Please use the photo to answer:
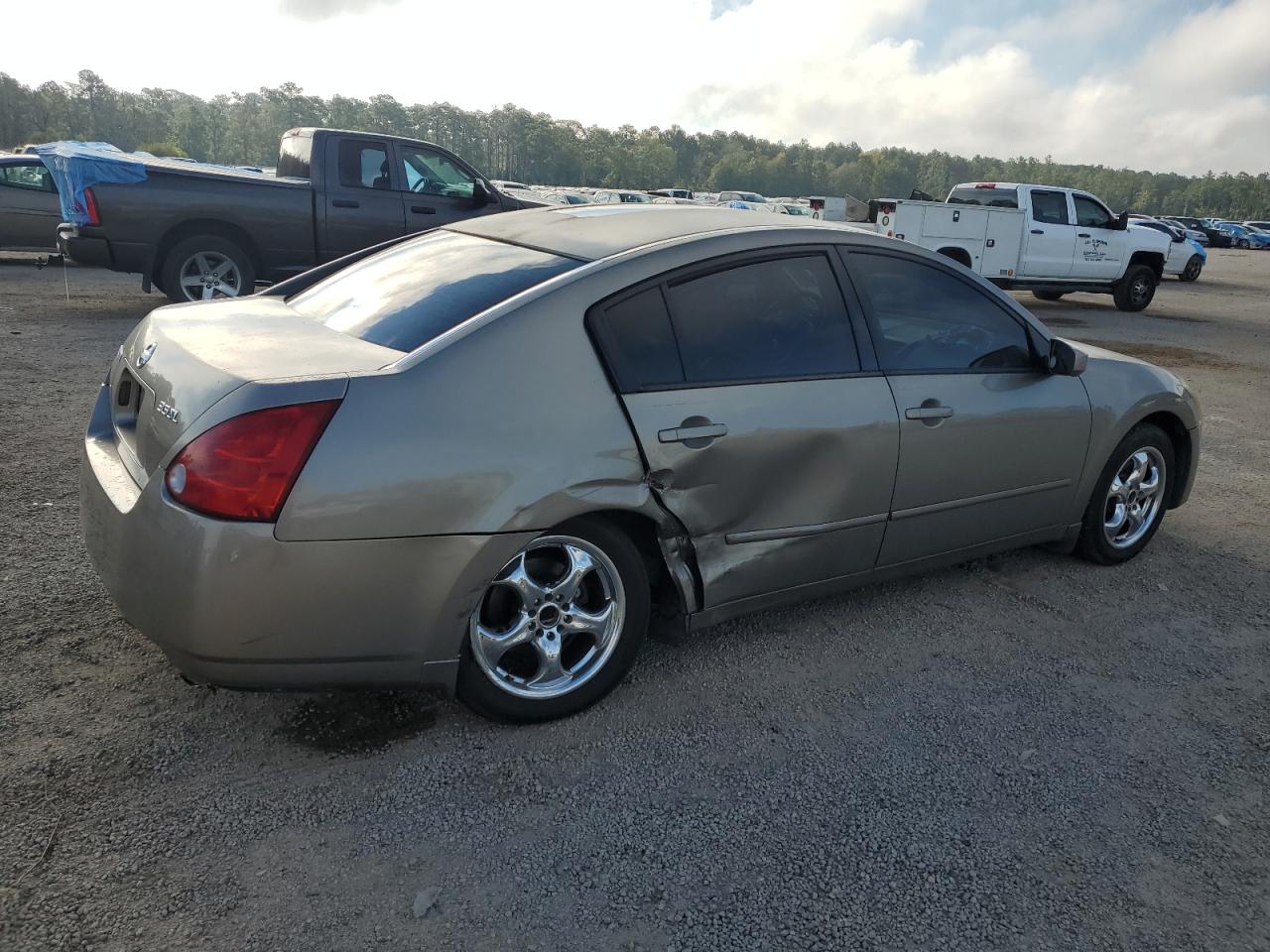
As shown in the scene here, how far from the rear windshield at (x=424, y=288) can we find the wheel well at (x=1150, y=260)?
1638 centimetres

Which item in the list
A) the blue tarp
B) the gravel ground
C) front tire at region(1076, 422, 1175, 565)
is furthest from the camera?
the blue tarp

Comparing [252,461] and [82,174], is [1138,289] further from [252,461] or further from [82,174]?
[252,461]

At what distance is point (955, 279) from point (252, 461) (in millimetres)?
2874

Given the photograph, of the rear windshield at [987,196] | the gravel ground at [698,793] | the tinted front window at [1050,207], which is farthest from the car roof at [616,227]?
the tinted front window at [1050,207]

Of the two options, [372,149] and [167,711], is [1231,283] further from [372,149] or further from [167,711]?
[167,711]

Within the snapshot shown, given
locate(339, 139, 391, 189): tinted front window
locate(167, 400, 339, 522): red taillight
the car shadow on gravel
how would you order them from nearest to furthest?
locate(167, 400, 339, 522): red taillight, the car shadow on gravel, locate(339, 139, 391, 189): tinted front window

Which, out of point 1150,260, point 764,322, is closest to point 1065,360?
point 764,322

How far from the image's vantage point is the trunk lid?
2641 mm

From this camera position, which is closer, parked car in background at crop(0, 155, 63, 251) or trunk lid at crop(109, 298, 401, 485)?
trunk lid at crop(109, 298, 401, 485)

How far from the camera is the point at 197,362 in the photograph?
2787 mm

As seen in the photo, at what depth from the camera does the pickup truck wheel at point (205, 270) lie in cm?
988

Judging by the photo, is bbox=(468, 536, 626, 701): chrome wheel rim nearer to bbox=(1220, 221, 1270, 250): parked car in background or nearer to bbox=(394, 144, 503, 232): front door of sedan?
bbox=(394, 144, 503, 232): front door of sedan

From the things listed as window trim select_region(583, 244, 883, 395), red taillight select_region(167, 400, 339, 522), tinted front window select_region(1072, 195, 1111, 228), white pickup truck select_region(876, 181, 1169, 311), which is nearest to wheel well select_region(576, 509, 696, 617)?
window trim select_region(583, 244, 883, 395)

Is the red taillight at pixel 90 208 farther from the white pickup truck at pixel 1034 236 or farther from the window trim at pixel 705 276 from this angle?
the white pickup truck at pixel 1034 236
